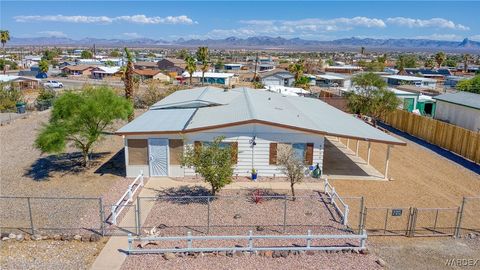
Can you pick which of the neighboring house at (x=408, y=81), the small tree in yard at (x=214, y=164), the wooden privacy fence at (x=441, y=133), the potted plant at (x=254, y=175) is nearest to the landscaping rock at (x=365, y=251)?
the small tree in yard at (x=214, y=164)

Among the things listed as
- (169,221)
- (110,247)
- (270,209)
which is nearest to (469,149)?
(270,209)

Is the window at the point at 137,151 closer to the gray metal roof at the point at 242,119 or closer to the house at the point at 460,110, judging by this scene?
the gray metal roof at the point at 242,119

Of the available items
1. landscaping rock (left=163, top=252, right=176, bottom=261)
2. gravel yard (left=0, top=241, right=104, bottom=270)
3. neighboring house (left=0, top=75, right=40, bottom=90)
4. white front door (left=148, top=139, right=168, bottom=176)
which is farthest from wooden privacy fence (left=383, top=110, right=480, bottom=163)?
neighboring house (left=0, top=75, right=40, bottom=90)

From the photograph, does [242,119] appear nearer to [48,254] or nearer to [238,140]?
[238,140]

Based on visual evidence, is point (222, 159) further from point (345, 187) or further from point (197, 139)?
point (345, 187)

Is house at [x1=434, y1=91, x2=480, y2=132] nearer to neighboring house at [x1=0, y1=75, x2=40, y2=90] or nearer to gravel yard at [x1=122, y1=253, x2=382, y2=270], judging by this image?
gravel yard at [x1=122, y1=253, x2=382, y2=270]
